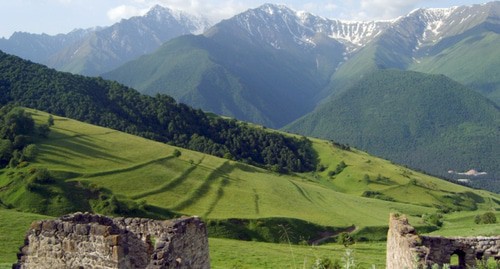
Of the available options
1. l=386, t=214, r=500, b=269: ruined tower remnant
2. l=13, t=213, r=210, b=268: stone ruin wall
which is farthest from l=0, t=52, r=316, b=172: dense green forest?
l=13, t=213, r=210, b=268: stone ruin wall

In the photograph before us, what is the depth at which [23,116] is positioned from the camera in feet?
280

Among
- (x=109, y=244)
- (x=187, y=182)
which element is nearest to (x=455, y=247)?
(x=109, y=244)

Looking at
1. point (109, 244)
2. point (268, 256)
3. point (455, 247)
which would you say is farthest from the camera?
point (268, 256)

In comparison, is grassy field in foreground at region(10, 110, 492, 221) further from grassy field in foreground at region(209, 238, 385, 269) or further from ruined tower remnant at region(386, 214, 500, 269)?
ruined tower remnant at region(386, 214, 500, 269)

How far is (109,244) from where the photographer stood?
12.1 m

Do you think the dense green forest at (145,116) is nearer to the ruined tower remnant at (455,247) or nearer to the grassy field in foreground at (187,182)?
the grassy field in foreground at (187,182)

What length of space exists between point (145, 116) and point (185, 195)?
87307 millimetres

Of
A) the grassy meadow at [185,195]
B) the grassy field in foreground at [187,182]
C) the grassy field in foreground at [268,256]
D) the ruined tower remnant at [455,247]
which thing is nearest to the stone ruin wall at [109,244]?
the ruined tower remnant at [455,247]

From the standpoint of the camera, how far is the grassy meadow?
44625 millimetres

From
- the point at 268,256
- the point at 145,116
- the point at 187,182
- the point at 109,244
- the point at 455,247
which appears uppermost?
the point at 145,116

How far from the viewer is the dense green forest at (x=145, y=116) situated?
462ft

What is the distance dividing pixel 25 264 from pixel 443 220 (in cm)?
8074

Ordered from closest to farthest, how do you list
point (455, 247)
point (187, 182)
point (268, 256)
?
point (455, 247) < point (268, 256) < point (187, 182)

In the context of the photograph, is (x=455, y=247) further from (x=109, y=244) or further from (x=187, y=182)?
(x=187, y=182)
